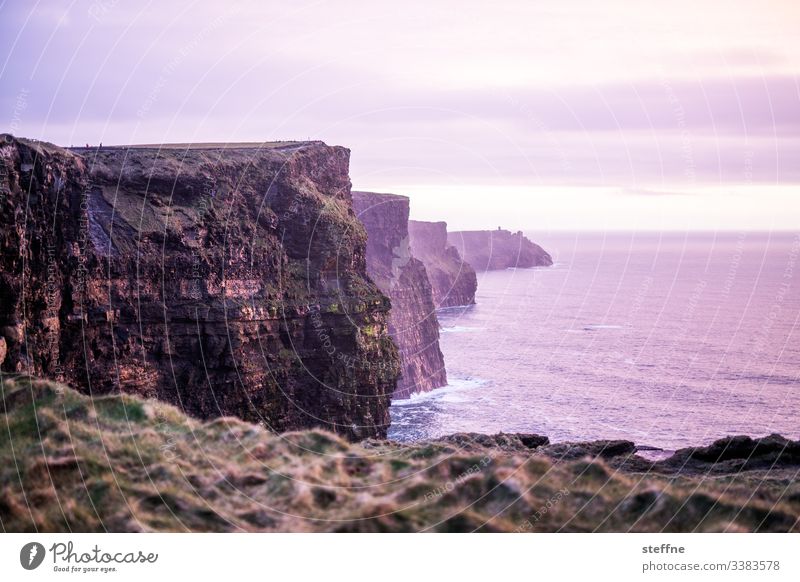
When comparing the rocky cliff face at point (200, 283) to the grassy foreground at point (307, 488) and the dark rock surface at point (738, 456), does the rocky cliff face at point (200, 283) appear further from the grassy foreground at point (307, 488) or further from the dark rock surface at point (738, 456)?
the dark rock surface at point (738, 456)

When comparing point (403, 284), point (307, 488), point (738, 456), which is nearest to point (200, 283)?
point (738, 456)

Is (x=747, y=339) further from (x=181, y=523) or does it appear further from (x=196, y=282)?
(x=181, y=523)

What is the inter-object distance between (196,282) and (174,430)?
1491 inches

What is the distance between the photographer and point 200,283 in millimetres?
56469

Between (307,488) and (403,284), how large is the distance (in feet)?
452

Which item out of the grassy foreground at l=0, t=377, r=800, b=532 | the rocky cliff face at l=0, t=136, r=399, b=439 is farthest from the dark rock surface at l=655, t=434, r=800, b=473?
the rocky cliff face at l=0, t=136, r=399, b=439

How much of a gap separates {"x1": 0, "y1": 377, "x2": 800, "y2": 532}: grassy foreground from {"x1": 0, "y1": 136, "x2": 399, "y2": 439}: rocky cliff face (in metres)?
25.0

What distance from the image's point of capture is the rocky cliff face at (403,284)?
135625 millimetres

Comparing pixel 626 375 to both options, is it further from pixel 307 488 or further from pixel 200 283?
pixel 307 488

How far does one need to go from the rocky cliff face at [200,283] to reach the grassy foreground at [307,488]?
82.0 ft

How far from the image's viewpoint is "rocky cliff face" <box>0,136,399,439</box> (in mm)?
46156

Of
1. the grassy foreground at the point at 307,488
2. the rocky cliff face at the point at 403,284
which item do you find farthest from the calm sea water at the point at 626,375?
the grassy foreground at the point at 307,488

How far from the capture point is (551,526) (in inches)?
627

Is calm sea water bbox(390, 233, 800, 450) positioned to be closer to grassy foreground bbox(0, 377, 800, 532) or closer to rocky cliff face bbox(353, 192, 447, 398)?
rocky cliff face bbox(353, 192, 447, 398)
